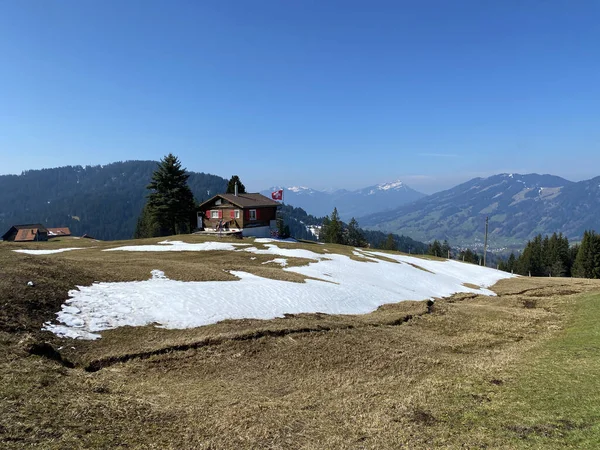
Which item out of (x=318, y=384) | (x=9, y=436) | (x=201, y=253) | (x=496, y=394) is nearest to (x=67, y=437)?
(x=9, y=436)

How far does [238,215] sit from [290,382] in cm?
5396

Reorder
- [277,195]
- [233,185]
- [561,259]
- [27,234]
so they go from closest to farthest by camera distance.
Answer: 1. [277,195]
2. [233,185]
3. [561,259]
4. [27,234]

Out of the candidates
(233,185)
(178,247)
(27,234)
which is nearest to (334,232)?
(233,185)

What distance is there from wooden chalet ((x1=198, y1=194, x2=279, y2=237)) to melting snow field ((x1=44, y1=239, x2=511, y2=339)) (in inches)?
1006

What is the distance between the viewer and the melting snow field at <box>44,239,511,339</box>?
57.1 feet

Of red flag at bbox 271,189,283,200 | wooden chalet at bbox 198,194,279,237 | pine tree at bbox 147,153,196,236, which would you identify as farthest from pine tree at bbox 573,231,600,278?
pine tree at bbox 147,153,196,236

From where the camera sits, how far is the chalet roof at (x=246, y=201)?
65.6 m

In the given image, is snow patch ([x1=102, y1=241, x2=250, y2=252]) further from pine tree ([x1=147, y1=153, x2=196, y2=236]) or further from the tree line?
the tree line

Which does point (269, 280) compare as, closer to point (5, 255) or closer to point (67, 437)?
point (5, 255)

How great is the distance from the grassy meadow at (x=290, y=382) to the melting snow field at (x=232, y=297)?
1.05 metres

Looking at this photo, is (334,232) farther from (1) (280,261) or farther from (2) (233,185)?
(1) (280,261)

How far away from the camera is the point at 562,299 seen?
33.0 m

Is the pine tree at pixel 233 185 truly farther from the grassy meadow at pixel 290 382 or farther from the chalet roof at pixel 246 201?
the grassy meadow at pixel 290 382

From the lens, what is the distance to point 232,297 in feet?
75.1
